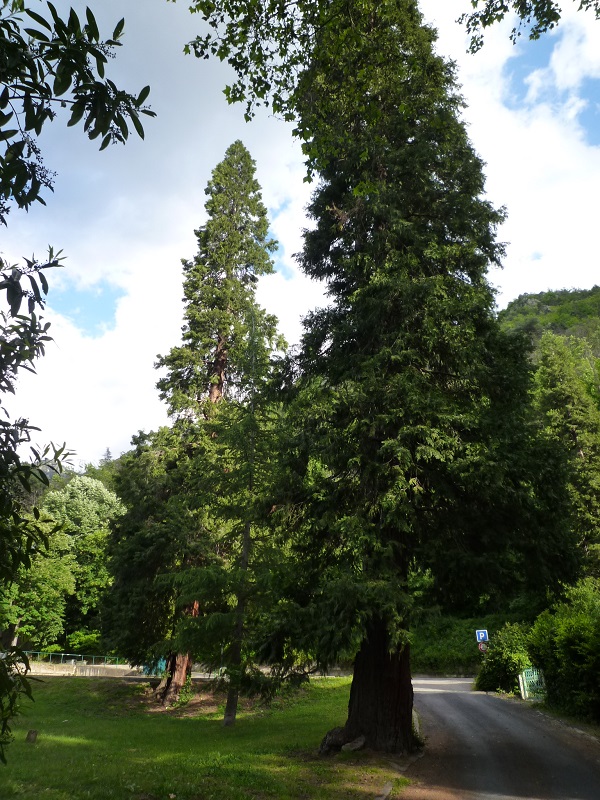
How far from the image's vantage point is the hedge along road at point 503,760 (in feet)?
26.0

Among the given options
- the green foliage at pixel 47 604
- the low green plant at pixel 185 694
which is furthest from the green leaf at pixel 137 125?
the green foliage at pixel 47 604

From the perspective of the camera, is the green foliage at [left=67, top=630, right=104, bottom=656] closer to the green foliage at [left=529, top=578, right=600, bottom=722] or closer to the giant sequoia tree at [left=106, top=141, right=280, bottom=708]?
the giant sequoia tree at [left=106, top=141, right=280, bottom=708]

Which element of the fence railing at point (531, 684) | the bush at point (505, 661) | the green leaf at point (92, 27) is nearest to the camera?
the green leaf at point (92, 27)

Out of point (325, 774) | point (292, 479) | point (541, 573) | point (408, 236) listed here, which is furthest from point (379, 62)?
point (325, 774)

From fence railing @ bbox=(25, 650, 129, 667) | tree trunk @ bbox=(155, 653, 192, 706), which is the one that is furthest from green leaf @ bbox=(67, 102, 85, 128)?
fence railing @ bbox=(25, 650, 129, 667)

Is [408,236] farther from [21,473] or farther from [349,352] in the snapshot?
[21,473]

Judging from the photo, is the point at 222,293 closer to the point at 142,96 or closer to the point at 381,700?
the point at 381,700

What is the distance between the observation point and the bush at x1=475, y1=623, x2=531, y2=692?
2123 cm

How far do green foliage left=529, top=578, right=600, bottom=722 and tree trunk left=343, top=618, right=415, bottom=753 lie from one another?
3.62 meters

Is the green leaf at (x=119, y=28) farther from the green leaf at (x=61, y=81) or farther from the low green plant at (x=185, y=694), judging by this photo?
the low green plant at (x=185, y=694)

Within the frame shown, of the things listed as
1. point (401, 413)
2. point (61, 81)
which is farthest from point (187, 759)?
point (61, 81)

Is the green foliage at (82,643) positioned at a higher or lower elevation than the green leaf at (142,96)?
lower

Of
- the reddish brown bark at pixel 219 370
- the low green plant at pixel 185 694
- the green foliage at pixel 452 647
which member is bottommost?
the low green plant at pixel 185 694

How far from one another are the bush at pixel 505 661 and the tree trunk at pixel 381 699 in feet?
42.7
